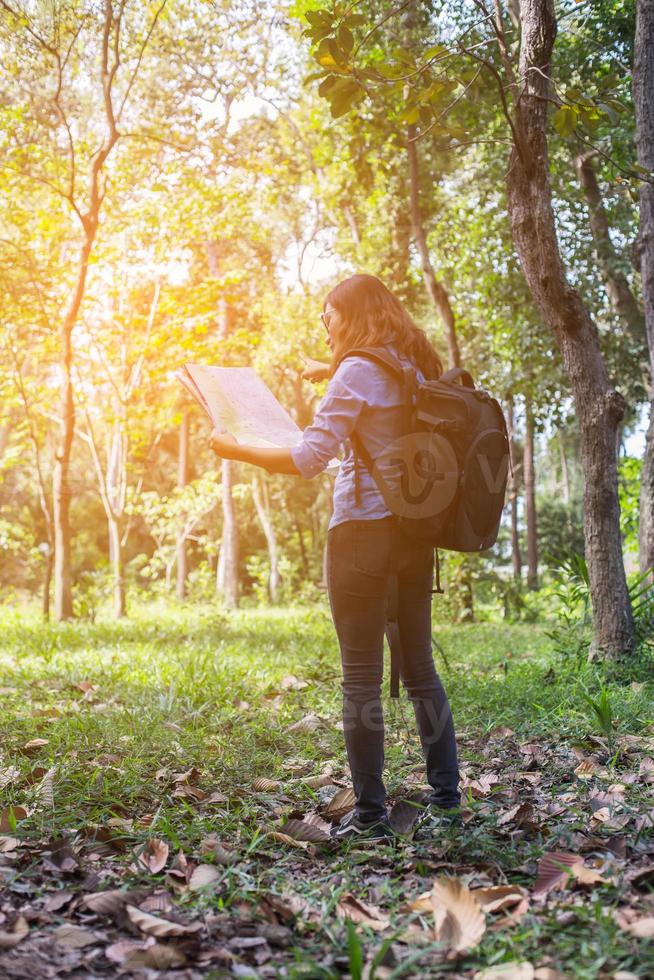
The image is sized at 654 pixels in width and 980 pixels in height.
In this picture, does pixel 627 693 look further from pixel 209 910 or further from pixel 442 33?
pixel 442 33

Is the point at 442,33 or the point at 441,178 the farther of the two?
the point at 441,178

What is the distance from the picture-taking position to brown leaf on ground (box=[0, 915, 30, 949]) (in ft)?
6.94

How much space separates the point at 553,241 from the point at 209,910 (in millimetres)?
4543

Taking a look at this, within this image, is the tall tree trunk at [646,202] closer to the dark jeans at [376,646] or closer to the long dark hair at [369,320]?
the long dark hair at [369,320]

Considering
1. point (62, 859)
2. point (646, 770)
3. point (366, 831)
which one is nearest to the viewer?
point (62, 859)

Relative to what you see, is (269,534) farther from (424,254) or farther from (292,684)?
(292,684)

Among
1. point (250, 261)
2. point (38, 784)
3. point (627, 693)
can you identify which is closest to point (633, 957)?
point (38, 784)


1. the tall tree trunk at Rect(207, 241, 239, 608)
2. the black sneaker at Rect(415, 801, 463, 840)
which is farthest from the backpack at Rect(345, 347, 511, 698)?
the tall tree trunk at Rect(207, 241, 239, 608)

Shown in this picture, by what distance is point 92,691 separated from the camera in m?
Answer: 5.77

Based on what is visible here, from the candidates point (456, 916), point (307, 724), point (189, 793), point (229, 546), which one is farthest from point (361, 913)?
point (229, 546)

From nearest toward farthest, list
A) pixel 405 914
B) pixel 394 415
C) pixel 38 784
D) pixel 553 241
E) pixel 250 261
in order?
pixel 405 914
pixel 394 415
pixel 38 784
pixel 553 241
pixel 250 261

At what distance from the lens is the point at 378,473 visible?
2.89m

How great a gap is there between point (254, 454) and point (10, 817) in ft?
5.04

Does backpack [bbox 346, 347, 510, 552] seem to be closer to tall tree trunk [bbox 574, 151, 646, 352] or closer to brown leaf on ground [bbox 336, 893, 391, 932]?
brown leaf on ground [bbox 336, 893, 391, 932]
